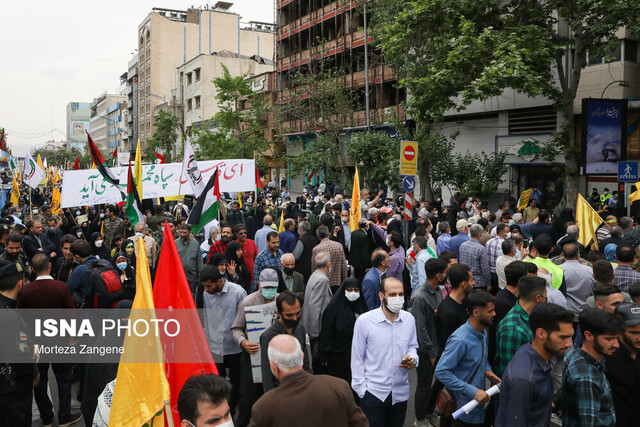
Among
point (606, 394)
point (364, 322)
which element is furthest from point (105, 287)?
point (606, 394)

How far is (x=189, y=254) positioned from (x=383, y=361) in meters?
4.83

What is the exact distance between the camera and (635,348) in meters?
3.71

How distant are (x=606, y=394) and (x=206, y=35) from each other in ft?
250

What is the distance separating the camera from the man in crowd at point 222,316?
5.70 m

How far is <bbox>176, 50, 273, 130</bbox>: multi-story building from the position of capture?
2430 inches

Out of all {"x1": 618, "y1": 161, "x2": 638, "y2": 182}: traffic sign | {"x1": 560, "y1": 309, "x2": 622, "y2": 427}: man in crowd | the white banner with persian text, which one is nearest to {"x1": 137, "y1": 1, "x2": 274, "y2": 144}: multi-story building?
the white banner with persian text

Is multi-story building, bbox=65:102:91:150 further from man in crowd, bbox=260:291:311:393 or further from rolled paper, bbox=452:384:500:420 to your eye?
rolled paper, bbox=452:384:500:420

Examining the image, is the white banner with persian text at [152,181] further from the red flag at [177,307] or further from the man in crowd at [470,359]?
the man in crowd at [470,359]

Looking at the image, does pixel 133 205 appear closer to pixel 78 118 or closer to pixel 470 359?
pixel 470 359

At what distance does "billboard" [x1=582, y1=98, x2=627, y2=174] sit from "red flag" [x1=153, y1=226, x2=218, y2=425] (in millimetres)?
15904

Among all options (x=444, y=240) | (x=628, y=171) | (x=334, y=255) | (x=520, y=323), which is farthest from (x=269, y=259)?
(x=628, y=171)

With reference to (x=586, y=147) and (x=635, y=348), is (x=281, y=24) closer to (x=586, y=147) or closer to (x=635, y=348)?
(x=586, y=147)

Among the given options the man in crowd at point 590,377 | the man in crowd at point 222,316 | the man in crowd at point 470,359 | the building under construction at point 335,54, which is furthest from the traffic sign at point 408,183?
the building under construction at point 335,54

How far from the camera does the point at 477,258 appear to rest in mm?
8344
